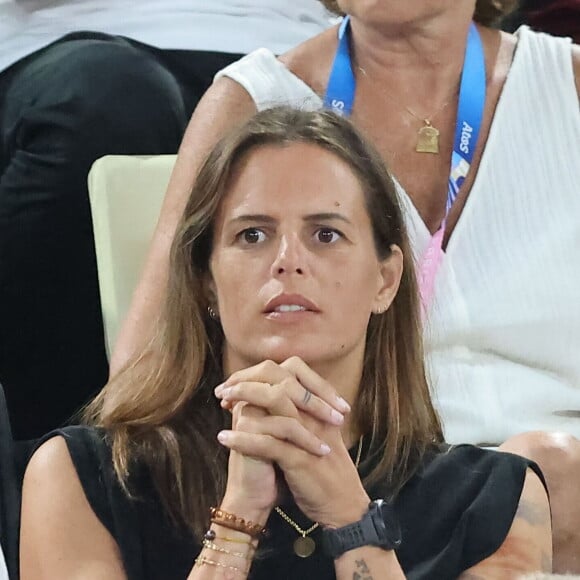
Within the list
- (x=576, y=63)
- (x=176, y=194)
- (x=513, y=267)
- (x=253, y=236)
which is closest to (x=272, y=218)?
(x=253, y=236)

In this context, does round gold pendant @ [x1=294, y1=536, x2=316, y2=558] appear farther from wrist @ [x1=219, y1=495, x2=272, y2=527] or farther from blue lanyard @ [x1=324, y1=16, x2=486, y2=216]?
blue lanyard @ [x1=324, y1=16, x2=486, y2=216]

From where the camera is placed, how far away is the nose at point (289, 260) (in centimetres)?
121

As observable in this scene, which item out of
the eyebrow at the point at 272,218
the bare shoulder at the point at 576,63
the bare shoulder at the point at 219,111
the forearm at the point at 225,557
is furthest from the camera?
the bare shoulder at the point at 576,63

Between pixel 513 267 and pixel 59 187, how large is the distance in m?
0.75

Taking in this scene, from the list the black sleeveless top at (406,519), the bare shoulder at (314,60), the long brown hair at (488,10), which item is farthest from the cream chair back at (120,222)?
the black sleeveless top at (406,519)

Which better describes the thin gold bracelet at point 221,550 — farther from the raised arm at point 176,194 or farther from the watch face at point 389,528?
the raised arm at point 176,194

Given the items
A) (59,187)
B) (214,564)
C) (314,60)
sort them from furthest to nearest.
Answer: (59,187), (314,60), (214,564)

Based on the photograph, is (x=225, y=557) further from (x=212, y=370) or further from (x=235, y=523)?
(x=212, y=370)

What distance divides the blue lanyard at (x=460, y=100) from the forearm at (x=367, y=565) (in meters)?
0.62

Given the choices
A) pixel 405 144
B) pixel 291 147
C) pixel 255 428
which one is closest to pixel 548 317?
pixel 405 144

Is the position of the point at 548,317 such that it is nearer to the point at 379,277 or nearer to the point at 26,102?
the point at 379,277

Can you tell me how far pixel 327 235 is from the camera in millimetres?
1268

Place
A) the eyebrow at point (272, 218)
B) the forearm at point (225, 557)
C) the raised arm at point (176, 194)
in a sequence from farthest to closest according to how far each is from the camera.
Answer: the raised arm at point (176, 194) → the eyebrow at point (272, 218) → the forearm at point (225, 557)

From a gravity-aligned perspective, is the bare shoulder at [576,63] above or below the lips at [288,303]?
above
